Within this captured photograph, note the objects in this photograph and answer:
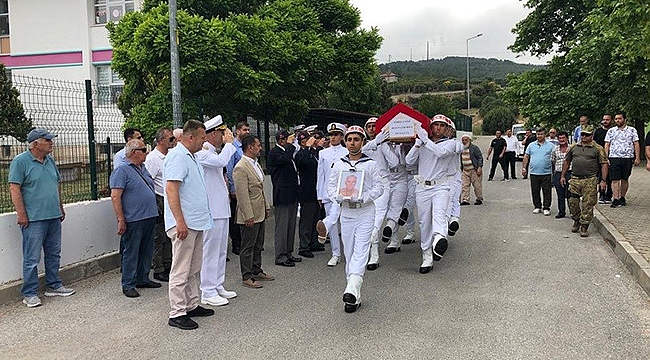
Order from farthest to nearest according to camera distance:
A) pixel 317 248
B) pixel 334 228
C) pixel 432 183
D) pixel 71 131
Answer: pixel 317 248 < pixel 334 228 < pixel 432 183 < pixel 71 131

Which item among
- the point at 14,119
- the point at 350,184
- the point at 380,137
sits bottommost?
the point at 350,184

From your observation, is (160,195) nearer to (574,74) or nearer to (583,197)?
(583,197)

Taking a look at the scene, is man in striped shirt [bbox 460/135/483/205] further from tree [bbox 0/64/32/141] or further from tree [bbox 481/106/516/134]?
tree [bbox 481/106/516/134]

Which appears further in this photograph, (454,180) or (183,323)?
(454,180)

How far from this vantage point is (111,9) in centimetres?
2433

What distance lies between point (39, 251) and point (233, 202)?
3088mm

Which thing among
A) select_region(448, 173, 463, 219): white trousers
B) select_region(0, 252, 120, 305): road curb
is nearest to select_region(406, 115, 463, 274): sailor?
select_region(448, 173, 463, 219): white trousers

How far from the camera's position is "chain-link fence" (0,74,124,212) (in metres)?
7.55

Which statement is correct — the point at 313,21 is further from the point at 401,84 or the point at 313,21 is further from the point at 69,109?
the point at 401,84

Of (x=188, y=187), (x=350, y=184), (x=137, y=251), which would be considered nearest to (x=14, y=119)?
(x=137, y=251)

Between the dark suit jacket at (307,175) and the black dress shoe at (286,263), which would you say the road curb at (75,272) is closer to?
the black dress shoe at (286,263)

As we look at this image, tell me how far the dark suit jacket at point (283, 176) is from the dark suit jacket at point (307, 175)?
0.46 meters

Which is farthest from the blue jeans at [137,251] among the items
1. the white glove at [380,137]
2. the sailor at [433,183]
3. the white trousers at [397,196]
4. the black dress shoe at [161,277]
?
the white trousers at [397,196]

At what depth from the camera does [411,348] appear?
5.16 m
